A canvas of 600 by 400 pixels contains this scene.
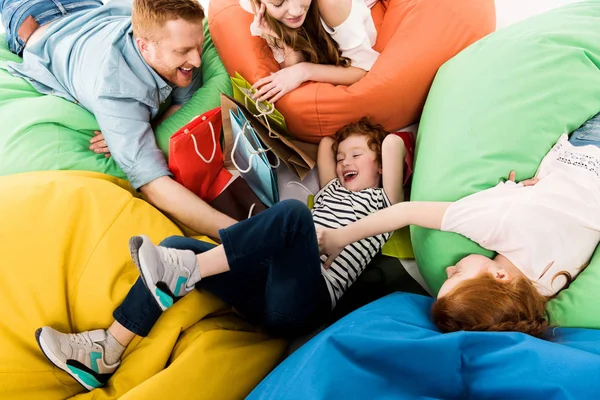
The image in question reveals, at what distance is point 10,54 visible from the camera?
1778mm

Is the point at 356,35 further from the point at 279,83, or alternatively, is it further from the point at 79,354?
the point at 79,354

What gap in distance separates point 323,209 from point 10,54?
1.40 m

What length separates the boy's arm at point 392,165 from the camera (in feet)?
4.64

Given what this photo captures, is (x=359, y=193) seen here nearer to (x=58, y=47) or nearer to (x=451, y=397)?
(x=451, y=397)

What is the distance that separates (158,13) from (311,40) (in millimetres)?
487

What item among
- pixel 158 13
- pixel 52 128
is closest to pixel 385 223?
pixel 158 13

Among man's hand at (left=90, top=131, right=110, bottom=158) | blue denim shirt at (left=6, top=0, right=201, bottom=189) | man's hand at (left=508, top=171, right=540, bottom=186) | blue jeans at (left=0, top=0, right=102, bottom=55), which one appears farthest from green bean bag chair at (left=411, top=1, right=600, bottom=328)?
blue jeans at (left=0, top=0, right=102, bottom=55)

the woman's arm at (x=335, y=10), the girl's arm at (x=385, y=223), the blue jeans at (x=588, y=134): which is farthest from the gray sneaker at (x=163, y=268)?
the blue jeans at (x=588, y=134)

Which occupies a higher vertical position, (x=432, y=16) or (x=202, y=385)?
(x=432, y=16)

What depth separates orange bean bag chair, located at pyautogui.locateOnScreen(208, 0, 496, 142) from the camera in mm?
1439

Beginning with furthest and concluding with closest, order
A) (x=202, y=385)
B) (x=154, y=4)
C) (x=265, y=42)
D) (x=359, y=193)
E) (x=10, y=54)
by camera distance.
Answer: (x=10, y=54) < (x=265, y=42) < (x=359, y=193) < (x=154, y=4) < (x=202, y=385)

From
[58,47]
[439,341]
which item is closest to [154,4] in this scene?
[58,47]

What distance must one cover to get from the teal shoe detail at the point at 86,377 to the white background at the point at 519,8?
1.81 m

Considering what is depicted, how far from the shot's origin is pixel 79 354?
37.5 inches
